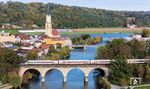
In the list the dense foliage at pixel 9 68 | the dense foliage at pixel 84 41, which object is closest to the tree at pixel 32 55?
the dense foliage at pixel 9 68

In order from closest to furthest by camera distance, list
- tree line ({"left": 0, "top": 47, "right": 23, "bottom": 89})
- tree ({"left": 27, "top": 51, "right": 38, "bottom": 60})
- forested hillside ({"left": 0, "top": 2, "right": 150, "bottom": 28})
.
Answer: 1. tree line ({"left": 0, "top": 47, "right": 23, "bottom": 89})
2. tree ({"left": 27, "top": 51, "right": 38, "bottom": 60})
3. forested hillside ({"left": 0, "top": 2, "right": 150, "bottom": 28})

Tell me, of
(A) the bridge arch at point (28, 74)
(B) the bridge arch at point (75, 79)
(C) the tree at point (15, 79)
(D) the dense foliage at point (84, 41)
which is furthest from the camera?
(D) the dense foliage at point (84, 41)

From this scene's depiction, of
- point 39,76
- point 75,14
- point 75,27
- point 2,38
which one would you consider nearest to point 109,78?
point 39,76

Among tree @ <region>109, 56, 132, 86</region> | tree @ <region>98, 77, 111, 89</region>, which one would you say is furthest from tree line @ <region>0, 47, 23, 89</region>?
tree @ <region>109, 56, 132, 86</region>

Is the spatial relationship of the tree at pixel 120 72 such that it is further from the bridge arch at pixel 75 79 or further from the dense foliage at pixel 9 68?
the dense foliage at pixel 9 68

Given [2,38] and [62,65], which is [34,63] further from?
[2,38]

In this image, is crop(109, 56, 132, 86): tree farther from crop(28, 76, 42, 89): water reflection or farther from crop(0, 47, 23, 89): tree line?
crop(0, 47, 23, 89): tree line

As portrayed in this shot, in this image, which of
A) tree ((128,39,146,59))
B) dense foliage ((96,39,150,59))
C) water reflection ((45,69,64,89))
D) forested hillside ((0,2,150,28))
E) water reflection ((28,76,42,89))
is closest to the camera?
water reflection ((28,76,42,89))
